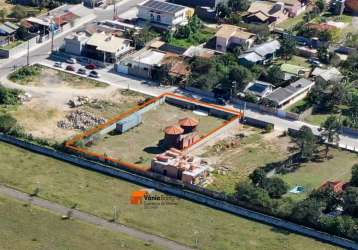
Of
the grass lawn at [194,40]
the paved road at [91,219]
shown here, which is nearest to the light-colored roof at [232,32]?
the grass lawn at [194,40]

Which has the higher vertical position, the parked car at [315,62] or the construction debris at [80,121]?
the parked car at [315,62]

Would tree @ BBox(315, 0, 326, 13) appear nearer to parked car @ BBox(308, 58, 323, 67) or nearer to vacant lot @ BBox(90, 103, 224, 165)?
parked car @ BBox(308, 58, 323, 67)

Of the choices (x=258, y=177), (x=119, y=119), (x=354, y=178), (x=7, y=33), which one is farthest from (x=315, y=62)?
(x=7, y=33)

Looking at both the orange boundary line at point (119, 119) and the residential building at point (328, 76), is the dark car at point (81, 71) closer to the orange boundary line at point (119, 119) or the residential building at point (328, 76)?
the orange boundary line at point (119, 119)

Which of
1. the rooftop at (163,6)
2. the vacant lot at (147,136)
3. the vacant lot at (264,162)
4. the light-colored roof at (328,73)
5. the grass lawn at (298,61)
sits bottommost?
the vacant lot at (147,136)

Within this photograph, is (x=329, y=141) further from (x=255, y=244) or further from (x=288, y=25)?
(x=288, y=25)

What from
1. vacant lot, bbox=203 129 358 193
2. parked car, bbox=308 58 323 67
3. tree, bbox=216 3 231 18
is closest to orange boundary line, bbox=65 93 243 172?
vacant lot, bbox=203 129 358 193

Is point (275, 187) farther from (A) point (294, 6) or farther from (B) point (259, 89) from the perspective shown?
(A) point (294, 6)
